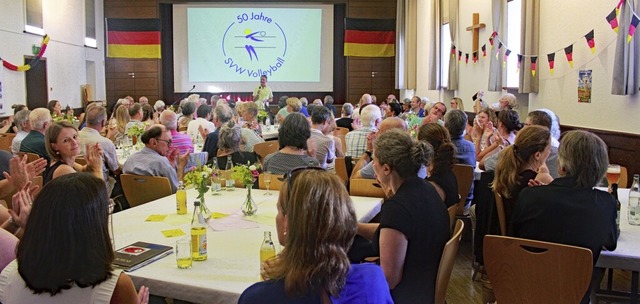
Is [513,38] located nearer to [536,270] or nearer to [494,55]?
[494,55]

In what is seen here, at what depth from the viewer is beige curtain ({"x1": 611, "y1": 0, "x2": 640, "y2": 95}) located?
587 centimetres

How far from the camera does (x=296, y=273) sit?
1.63 m

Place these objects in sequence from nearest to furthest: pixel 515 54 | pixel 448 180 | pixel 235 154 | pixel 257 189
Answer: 1. pixel 448 180
2. pixel 257 189
3. pixel 235 154
4. pixel 515 54

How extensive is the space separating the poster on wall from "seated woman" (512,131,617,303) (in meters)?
4.42

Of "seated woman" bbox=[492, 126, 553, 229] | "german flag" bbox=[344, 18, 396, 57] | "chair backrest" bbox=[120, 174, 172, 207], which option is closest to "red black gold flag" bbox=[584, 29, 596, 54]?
"seated woman" bbox=[492, 126, 553, 229]

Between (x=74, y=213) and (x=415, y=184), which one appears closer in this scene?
(x=74, y=213)

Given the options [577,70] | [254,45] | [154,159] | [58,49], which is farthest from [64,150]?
[254,45]

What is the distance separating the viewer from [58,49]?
13.4m

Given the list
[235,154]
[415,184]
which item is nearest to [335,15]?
[235,154]

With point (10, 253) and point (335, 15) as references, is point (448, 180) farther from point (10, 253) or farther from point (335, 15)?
point (335, 15)

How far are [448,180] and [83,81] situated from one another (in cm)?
1338

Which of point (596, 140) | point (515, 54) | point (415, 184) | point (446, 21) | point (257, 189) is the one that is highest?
point (446, 21)

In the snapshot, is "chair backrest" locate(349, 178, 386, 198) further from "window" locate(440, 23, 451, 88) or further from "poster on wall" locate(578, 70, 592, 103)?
"window" locate(440, 23, 451, 88)

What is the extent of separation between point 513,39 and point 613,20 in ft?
9.47
